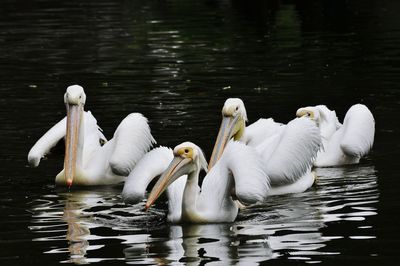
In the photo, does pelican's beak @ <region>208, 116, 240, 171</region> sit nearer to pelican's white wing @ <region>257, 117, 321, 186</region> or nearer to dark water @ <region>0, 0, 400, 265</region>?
pelican's white wing @ <region>257, 117, 321, 186</region>

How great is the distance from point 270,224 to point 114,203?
153 cm

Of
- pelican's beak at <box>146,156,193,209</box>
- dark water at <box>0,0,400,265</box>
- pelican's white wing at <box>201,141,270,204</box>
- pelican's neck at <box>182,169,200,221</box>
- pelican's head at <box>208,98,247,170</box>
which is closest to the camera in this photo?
dark water at <box>0,0,400,265</box>

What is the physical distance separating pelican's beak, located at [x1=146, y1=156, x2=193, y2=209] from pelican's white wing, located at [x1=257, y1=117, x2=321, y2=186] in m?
1.02

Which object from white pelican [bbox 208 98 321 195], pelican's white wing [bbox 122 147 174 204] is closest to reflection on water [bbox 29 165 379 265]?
white pelican [bbox 208 98 321 195]

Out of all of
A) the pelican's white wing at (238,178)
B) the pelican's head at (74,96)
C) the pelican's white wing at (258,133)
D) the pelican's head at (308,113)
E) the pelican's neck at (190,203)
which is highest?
the pelican's head at (74,96)

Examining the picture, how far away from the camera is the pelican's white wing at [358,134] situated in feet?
33.1

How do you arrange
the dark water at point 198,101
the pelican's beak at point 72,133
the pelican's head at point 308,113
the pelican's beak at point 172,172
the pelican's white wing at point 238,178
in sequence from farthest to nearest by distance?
the pelican's head at point 308,113, the pelican's beak at point 72,133, the pelican's beak at point 172,172, the pelican's white wing at point 238,178, the dark water at point 198,101

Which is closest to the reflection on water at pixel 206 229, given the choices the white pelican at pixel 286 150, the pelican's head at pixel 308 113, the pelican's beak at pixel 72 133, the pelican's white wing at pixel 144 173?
the white pelican at pixel 286 150

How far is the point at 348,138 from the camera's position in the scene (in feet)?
33.4

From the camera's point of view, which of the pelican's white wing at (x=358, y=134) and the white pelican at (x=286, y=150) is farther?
the pelican's white wing at (x=358, y=134)

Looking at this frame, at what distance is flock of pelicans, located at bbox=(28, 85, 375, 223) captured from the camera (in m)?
8.03

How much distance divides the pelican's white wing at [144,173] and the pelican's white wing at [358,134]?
83.8 inches

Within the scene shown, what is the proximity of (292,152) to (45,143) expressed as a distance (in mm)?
2284

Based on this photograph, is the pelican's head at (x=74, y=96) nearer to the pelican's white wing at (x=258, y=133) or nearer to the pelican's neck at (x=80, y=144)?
the pelican's neck at (x=80, y=144)
